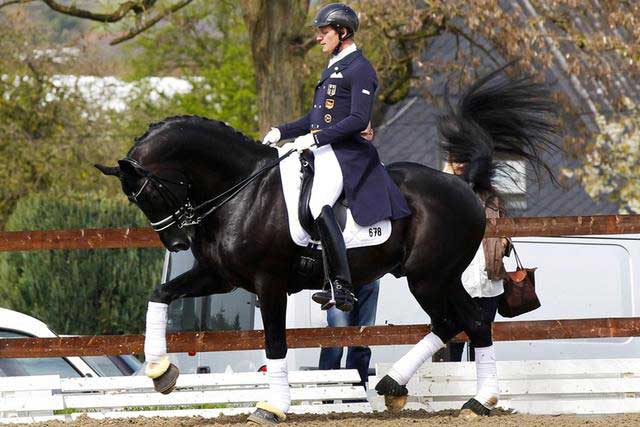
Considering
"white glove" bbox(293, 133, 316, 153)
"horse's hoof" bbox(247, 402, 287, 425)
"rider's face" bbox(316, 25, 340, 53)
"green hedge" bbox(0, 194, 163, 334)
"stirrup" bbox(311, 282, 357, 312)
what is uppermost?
"green hedge" bbox(0, 194, 163, 334)

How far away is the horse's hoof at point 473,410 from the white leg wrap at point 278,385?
1.16 meters

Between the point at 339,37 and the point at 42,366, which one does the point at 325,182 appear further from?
the point at 42,366

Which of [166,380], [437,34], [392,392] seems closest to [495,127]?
[392,392]

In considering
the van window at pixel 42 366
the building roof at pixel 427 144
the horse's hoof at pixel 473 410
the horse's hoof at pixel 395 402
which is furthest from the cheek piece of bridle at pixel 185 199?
the building roof at pixel 427 144

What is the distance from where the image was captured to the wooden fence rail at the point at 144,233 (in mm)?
8344

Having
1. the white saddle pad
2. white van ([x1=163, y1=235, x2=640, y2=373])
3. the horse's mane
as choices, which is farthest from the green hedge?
the white saddle pad

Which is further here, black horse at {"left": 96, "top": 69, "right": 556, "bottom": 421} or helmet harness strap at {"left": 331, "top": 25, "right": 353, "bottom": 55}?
helmet harness strap at {"left": 331, "top": 25, "right": 353, "bottom": 55}

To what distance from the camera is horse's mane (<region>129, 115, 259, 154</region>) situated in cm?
727

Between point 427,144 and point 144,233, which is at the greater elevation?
point 427,144

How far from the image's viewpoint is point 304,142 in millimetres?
7207

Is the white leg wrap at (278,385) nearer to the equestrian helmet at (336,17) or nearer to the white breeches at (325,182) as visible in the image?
the white breeches at (325,182)

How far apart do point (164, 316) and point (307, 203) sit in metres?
1.11

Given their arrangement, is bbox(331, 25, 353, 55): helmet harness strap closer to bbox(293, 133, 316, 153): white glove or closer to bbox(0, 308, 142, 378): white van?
bbox(293, 133, 316, 153): white glove

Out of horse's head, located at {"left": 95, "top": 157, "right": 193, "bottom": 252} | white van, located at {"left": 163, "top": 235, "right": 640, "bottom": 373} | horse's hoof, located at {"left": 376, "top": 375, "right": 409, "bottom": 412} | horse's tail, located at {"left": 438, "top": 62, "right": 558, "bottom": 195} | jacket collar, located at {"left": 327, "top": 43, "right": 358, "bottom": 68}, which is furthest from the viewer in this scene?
white van, located at {"left": 163, "top": 235, "right": 640, "bottom": 373}
